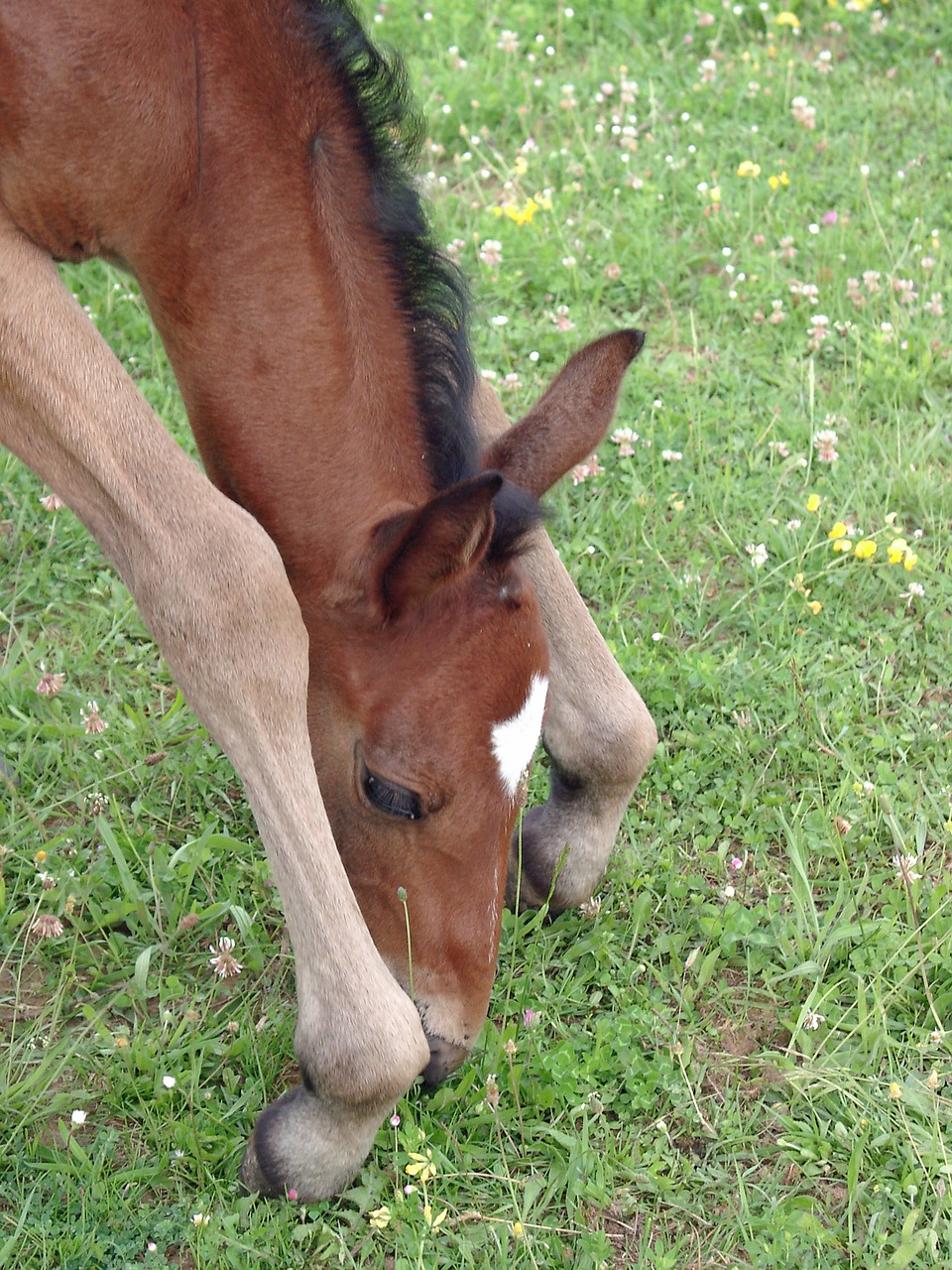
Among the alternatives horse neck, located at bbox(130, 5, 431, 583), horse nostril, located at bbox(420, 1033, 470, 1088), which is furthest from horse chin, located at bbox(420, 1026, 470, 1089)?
horse neck, located at bbox(130, 5, 431, 583)

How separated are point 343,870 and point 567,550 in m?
1.88

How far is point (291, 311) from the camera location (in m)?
2.87

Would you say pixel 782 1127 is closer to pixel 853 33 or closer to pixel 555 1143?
pixel 555 1143

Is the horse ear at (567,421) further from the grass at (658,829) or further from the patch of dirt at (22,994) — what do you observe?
the patch of dirt at (22,994)

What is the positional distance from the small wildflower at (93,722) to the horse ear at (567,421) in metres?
1.39

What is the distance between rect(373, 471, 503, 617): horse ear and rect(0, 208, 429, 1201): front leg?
205 mm

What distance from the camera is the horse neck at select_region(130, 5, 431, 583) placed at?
286 centimetres

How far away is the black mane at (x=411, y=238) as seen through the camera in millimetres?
2891

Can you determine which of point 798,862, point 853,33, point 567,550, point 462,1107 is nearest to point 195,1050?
point 462,1107

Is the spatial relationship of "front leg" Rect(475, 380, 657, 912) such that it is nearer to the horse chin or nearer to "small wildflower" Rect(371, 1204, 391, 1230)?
the horse chin

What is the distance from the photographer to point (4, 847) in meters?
3.49

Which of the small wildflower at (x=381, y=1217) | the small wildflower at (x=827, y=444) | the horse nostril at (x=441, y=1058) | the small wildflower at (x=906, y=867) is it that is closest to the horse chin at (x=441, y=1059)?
the horse nostril at (x=441, y=1058)

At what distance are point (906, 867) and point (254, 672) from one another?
166cm

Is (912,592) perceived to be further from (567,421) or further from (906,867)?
(567,421)
